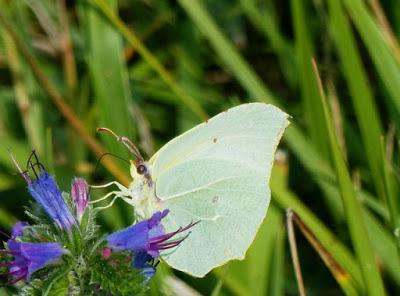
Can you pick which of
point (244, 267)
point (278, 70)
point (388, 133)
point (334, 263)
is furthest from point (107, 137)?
point (278, 70)

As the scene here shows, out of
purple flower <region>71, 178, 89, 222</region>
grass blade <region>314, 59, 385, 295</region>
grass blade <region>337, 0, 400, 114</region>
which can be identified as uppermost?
grass blade <region>337, 0, 400, 114</region>

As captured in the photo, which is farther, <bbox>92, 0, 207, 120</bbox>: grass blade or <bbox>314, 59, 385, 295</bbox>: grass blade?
<bbox>92, 0, 207, 120</bbox>: grass blade

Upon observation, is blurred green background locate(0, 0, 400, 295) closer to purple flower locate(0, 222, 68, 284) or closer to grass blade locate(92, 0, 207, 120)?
grass blade locate(92, 0, 207, 120)

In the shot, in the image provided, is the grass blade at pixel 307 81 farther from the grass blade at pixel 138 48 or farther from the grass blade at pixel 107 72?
the grass blade at pixel 107 72

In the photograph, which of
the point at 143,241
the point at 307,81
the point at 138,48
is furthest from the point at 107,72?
the point at 143,241

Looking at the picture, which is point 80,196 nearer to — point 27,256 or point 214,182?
point 27,256

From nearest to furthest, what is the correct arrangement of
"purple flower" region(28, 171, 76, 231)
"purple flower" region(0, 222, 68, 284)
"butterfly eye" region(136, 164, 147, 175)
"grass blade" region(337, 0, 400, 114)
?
"purple flower" region(0, 222, 68, 284)
"purple flower" region(28, 171, 76, 231)
"butterfly eye" region(136, 164, 147, 175)
"grass blade" region(337, 0, 400, 114)

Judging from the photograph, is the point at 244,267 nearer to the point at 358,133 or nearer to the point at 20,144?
the point at 358,133

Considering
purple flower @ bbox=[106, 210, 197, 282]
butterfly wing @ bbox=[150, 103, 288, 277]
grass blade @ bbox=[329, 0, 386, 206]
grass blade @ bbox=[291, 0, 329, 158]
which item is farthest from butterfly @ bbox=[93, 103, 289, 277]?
grass blade @ bbox=[291, 0, 329, 158]
